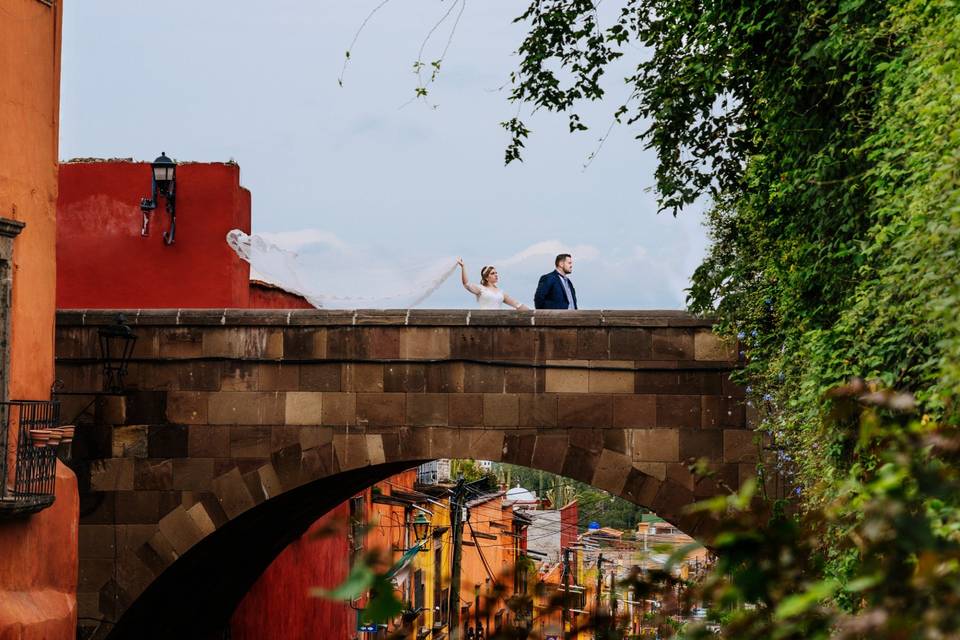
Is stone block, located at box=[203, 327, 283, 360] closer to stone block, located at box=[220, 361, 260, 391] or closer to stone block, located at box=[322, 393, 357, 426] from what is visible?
stone block, located at box=[220, 361, 260, 391]

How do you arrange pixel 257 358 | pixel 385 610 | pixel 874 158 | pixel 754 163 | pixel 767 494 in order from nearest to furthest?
pixel 385 610, pixel 874 158, pixel 754 163, pixel 767 494, pixel 257 358

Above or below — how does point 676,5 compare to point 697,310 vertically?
above

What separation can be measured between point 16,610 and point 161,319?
2.59 metres

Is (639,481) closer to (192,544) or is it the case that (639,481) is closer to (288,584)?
(192,544)

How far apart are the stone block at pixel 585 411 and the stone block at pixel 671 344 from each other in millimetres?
457

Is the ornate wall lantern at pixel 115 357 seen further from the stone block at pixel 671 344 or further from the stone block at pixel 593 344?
the stone block at pixel 671 344

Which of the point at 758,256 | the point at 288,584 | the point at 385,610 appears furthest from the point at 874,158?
the point at 288,584

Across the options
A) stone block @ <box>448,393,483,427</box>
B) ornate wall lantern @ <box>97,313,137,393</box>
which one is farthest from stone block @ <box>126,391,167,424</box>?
stone block @ <box>448,393,483,427</box>

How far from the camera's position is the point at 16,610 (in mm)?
7770

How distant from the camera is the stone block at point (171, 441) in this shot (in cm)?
966

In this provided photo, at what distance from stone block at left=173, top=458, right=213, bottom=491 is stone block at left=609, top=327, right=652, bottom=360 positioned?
3006mm

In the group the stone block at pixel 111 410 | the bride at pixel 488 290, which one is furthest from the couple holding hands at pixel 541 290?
the stone block at pixel 111 410

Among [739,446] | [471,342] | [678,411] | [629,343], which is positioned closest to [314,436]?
[471,342]

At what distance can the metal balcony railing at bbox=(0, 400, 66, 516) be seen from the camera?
304 inches
